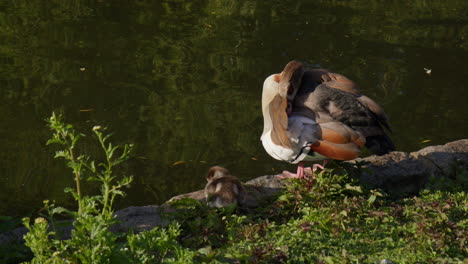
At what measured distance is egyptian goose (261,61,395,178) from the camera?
15.2ft

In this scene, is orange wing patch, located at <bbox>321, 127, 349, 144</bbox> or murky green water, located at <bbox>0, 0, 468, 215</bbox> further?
murky green water, located at <bbox>0, 0, 468, 215</bbox>

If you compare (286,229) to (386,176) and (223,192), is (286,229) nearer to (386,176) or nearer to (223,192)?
(223,192)

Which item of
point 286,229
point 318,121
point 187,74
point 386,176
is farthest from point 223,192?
point 187,74

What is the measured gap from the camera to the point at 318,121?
15.7 ft

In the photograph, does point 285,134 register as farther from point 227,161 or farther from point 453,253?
point 227,161

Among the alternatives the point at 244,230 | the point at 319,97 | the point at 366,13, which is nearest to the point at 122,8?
the point at 366,13

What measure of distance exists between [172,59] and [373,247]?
6.28 m

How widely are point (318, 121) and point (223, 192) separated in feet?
3.13

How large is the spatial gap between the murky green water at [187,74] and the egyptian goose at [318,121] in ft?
5.99

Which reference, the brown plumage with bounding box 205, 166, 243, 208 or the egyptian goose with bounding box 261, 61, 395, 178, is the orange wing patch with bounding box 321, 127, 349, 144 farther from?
the brown plumage with bounding box 205, 166, 243, 208

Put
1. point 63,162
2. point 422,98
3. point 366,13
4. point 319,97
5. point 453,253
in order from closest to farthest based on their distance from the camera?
point 453,253, point 319,97, point 63,162, point 422,98, point 366,13

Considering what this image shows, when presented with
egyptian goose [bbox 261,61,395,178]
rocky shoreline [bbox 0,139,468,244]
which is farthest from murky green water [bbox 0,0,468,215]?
egyptian goose [bbox 261,61,395,178]

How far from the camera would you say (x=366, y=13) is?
13.5 meters

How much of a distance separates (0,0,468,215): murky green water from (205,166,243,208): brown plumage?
1316mm
